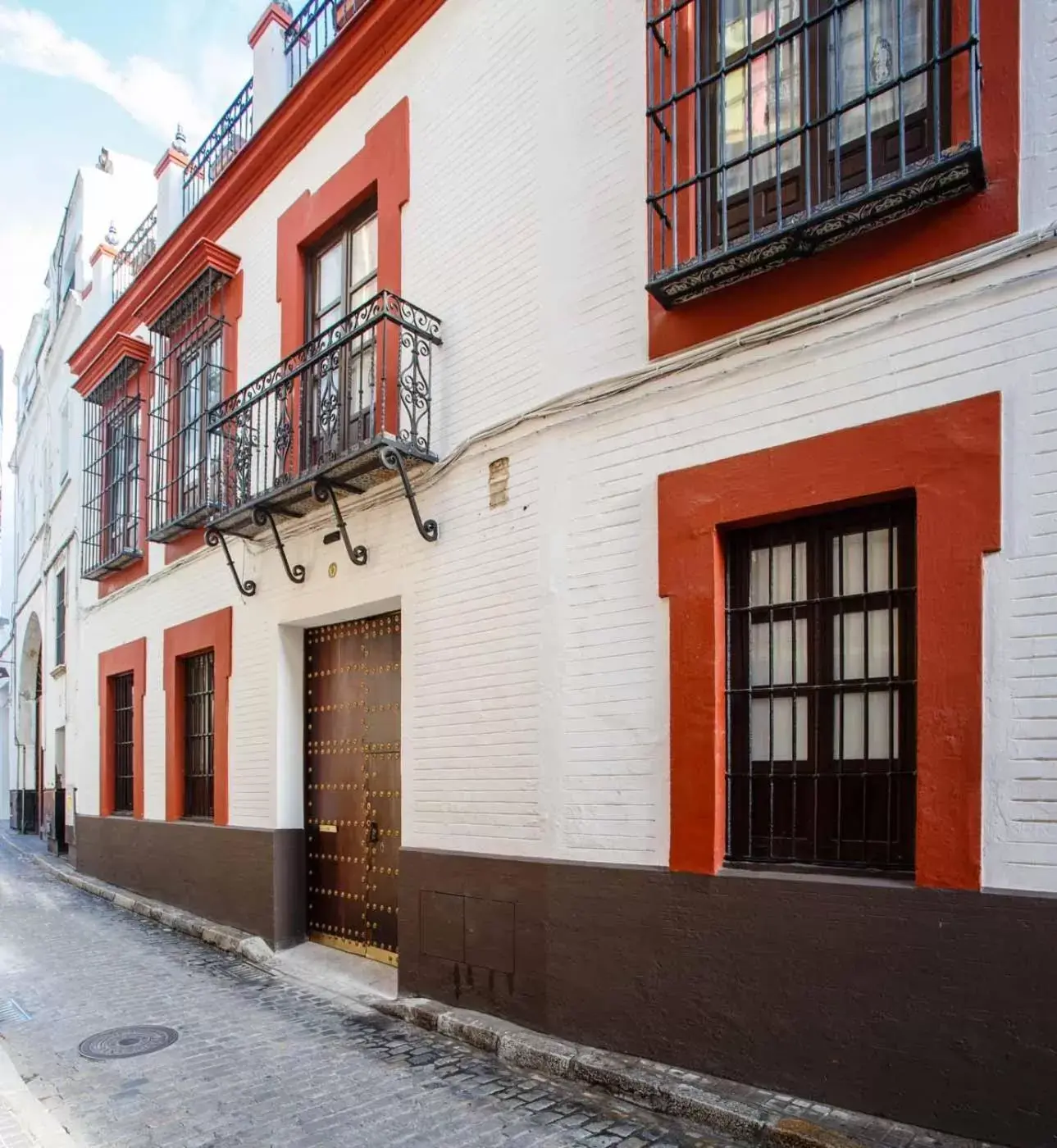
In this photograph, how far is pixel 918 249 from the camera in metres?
3.92

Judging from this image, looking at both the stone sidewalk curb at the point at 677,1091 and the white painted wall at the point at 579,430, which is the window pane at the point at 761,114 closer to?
the white painted wall at the point at 579,430

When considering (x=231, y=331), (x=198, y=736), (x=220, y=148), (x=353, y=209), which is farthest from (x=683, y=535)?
(x=220, y=148)

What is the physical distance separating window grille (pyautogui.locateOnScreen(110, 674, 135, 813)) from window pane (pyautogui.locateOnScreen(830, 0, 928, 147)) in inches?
404

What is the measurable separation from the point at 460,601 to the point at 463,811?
4.33 feet

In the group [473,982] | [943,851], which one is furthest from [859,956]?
[473,982]

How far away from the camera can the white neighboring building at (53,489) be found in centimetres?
1435

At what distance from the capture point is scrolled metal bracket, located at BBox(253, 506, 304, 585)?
7297mm

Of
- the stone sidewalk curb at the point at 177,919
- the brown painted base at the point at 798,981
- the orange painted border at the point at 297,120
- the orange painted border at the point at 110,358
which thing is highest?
the orange painted border at the point at 297,120

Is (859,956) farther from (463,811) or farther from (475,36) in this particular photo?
(475,36)

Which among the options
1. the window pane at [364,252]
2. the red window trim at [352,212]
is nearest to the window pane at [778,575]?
the red window trim at [352,212]

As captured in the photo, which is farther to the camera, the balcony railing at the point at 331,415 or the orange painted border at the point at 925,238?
the balcony railing at the point at 331,415

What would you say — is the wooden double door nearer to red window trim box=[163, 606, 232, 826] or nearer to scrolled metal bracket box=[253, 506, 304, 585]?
scrolled metal bracket box=[253, 506, 304, 585]

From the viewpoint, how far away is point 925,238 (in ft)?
12.8

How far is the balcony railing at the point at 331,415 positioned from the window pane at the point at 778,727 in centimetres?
286
